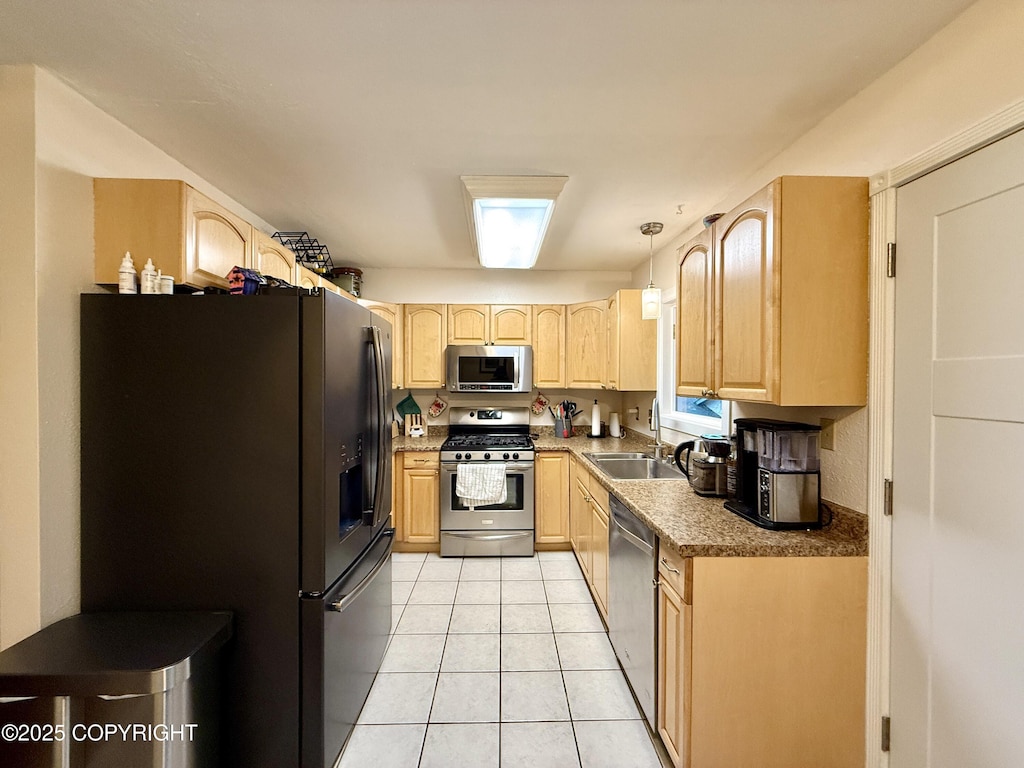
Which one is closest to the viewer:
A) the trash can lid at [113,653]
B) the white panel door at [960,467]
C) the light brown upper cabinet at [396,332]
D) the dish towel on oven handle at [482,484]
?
the white panel door at [960,467]

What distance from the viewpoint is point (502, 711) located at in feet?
6.07

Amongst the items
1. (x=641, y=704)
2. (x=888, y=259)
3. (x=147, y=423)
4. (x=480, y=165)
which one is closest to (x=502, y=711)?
(x=641, y=704)

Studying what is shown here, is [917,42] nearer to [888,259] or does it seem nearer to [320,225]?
[888,259]

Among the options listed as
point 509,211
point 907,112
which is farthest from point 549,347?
point 907,112

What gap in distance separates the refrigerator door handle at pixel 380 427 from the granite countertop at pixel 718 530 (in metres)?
1.10

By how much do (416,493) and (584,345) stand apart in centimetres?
196

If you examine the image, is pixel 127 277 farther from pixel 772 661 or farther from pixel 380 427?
pixel 772 661

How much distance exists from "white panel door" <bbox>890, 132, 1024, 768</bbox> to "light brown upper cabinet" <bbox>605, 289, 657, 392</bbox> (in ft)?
6.84

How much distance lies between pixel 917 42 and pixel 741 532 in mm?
1605

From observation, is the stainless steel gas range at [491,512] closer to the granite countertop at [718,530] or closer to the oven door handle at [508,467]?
the oven door handle at [508,467]

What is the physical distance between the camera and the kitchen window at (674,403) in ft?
8.85

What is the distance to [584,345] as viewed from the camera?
388cm

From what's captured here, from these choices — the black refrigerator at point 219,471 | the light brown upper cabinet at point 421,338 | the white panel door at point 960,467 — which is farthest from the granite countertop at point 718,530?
the light brown upper cabinet at point 421,338

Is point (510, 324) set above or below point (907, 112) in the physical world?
below
